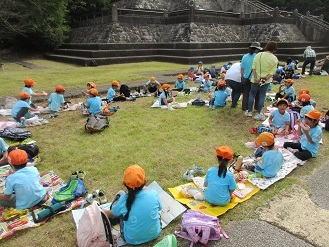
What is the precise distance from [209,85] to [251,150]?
5280 millimetres

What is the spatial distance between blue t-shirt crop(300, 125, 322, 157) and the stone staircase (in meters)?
13.0

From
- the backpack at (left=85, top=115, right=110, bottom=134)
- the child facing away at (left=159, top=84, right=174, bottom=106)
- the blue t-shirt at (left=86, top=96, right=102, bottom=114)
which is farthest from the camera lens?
the child facing away at (left=159, top=84, right=174, bottom=106)

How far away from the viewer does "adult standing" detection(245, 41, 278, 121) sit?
21.8ft

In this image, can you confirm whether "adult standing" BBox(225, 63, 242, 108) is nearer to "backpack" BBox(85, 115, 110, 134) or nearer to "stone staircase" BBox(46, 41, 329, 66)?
"backpack" BBox(85, 115, 110, 134)

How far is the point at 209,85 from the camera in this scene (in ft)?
33.8

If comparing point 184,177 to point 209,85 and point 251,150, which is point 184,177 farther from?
point 209,85

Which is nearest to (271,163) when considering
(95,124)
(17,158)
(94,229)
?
(94,229)

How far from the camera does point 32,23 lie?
19.7 meters

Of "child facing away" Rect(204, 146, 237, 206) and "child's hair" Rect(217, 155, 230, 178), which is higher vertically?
"child's hair" Rect(217, 155, 230, 178)

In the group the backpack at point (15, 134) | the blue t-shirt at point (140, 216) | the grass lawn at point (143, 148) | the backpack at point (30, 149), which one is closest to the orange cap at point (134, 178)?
the blue t-shirt at point (140, 216)

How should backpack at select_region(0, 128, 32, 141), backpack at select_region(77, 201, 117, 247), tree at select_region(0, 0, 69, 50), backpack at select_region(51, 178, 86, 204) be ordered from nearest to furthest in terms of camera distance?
backpack at select_region(77, 201, 117, 247)
backpack at select_region(51, 178, 86, 204)
backpack at select_region(0, 128, 32, 141)
tree at select_region(0, 0, 69, 50)

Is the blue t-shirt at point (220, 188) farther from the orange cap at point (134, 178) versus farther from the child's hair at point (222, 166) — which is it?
the orange cap at point (134, 178)

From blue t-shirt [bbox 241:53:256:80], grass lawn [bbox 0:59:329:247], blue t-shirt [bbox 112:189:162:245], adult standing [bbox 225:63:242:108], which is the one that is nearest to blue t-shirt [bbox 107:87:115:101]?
grass lawn [bbox 0:59:329:247]

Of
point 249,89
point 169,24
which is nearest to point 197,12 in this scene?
point 169,24
